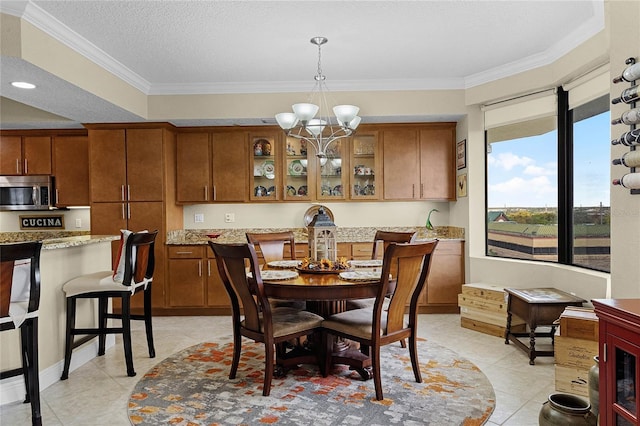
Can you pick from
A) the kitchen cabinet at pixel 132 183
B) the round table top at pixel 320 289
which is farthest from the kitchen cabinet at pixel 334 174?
the round table top at pixel 320 289

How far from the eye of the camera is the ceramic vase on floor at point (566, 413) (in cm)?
179

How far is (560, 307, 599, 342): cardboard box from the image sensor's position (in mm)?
2639

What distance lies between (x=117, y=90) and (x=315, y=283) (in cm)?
293

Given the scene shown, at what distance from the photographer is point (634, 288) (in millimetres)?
2121

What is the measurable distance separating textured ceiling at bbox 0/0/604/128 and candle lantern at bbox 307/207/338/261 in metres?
1.50

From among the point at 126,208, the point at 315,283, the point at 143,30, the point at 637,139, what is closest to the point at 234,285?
the point at 315,283

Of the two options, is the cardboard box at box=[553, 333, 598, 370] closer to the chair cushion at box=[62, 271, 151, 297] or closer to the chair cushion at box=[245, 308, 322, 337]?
the chair cushion at box=[245, 308, 322, 337]

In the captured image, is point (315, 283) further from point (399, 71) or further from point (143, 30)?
point (399, 71)

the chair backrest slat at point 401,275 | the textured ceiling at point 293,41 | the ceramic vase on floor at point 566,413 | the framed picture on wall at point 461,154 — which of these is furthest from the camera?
the framed picture on wall at point 461,154

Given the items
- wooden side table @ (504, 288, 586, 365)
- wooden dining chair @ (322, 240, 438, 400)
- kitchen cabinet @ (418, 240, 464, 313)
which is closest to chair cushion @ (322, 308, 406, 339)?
wooden dining chair @ (322, 240, 438, 400)

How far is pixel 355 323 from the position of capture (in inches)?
107

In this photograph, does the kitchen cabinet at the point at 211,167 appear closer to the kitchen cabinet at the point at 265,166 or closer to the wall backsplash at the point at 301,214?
the kitchen cabinet at the point at 265,166

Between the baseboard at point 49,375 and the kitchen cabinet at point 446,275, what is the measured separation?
3364mm

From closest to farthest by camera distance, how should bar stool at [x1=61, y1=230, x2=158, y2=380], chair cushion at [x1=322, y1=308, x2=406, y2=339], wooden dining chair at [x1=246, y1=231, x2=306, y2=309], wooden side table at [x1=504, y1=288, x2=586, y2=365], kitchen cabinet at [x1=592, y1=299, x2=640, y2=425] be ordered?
kitchen cabinet at [x1=592, y1=299, x2=640, y2=425] → chair cushion at [x1=322, y1=308, x2=406, y2=339] → bar stool at [x1=61, y1=230, x2=158, y2=380] → wooden side table at [x1=504, y1=288, x2=586, y2=365] → wooden dining chair at [x1=246, y1=231, x2=306, y2=309]
